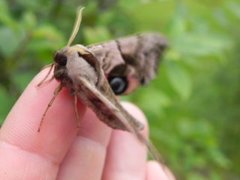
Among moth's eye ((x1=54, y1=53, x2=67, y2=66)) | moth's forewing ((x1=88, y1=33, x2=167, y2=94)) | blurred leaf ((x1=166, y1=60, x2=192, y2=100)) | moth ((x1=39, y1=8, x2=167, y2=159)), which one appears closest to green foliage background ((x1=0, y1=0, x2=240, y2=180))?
blurred leaf ((x1=166, y1=60, x2=192, y2=100))

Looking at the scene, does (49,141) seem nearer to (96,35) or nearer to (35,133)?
(35,133)

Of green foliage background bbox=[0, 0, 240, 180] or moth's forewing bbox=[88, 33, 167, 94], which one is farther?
green foliage background bbox=[0, 0, 240, 180]

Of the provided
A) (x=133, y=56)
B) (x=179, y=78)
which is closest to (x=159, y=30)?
(x=179, y=78)

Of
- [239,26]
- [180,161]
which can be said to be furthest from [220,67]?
[180,161]

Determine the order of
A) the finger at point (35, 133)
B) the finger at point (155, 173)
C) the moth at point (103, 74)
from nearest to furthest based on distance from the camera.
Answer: the moth at point (103, 74)
the finger at point (35, 133)
the finger at point (155, 173)

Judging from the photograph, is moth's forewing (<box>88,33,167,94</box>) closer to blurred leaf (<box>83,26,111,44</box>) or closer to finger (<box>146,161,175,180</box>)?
blurred leaf (<box>83,26,111,44</box>)

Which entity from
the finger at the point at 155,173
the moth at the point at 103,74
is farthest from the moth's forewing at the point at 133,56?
the finger at the point at 155,173

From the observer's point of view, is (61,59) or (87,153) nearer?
(61,59)

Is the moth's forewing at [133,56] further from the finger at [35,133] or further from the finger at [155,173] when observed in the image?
the finger at [155,173]

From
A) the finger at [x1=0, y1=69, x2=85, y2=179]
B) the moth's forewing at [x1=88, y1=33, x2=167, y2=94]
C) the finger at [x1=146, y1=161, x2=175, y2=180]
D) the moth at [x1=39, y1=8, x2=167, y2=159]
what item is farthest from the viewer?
the finger at [x1=146, y1=161, x2=175, y2=180]
